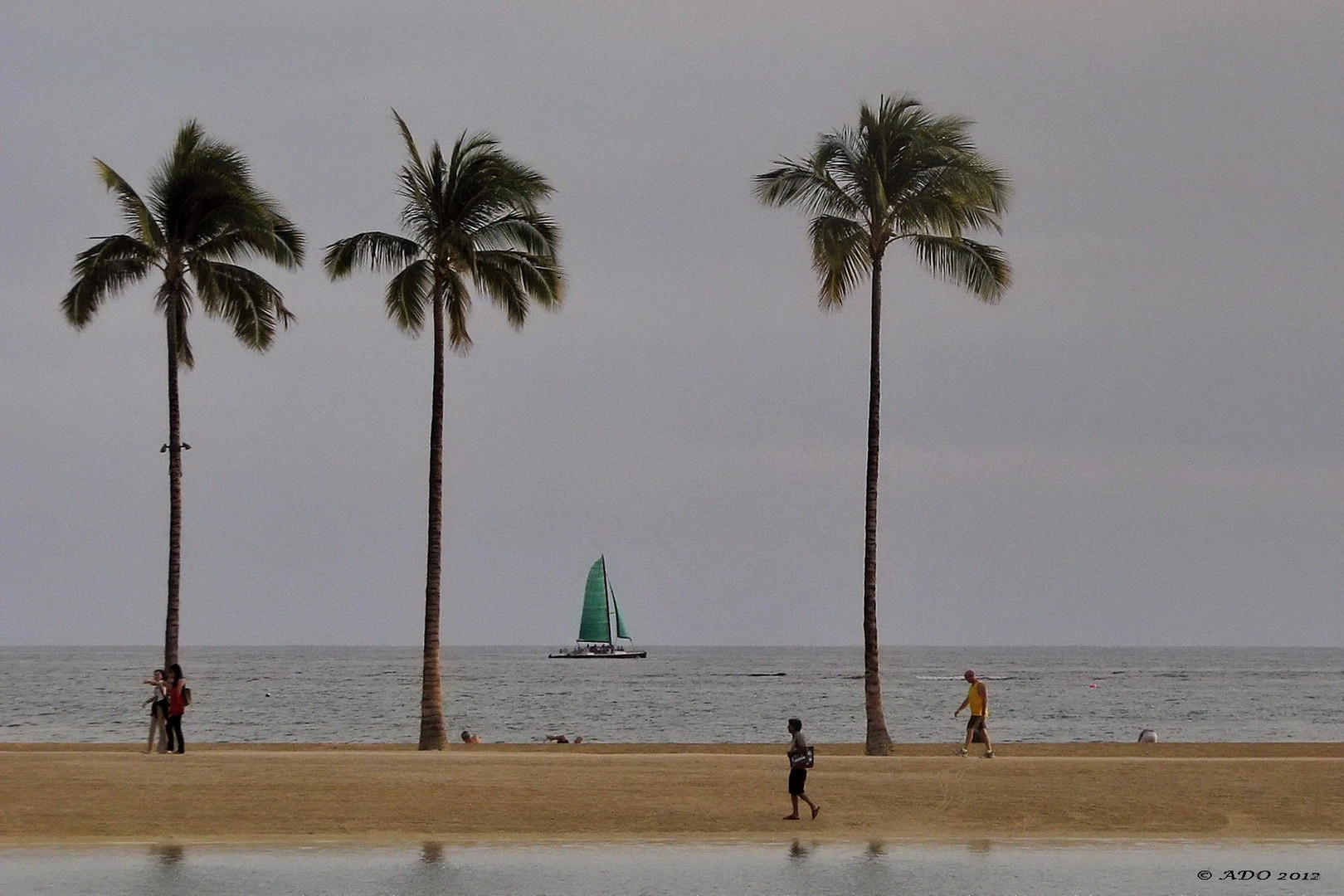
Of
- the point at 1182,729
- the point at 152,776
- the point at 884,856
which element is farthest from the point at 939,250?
the point at 1182,729

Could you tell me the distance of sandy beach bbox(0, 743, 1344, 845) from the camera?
25.2 metres

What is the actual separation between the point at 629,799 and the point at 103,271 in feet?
55.4

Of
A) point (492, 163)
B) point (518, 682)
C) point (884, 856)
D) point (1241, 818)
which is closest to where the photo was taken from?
point (884, 856)

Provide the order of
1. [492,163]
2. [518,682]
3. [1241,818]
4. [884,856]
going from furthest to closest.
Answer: [518,682]
[492,163]
[1241,818]
[884,856]

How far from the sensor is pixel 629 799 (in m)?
27.0

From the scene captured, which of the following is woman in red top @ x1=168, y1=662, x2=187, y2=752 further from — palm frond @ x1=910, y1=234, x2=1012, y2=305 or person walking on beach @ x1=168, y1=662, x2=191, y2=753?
palm frond @ x1=910, y1=234, x2=1012, y2=305

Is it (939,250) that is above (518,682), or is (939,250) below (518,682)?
above

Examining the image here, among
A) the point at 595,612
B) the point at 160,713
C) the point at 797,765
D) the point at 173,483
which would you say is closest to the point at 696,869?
the point at 797,765

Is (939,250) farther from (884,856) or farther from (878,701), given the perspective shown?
(884,856)

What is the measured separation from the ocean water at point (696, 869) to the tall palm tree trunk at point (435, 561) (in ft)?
37.1

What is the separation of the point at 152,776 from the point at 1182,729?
6403 centimetres

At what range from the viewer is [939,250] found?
35.2 m

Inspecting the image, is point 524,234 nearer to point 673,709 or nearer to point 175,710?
point 175,710

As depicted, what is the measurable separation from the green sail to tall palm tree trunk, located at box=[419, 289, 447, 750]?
130935 millimetres
